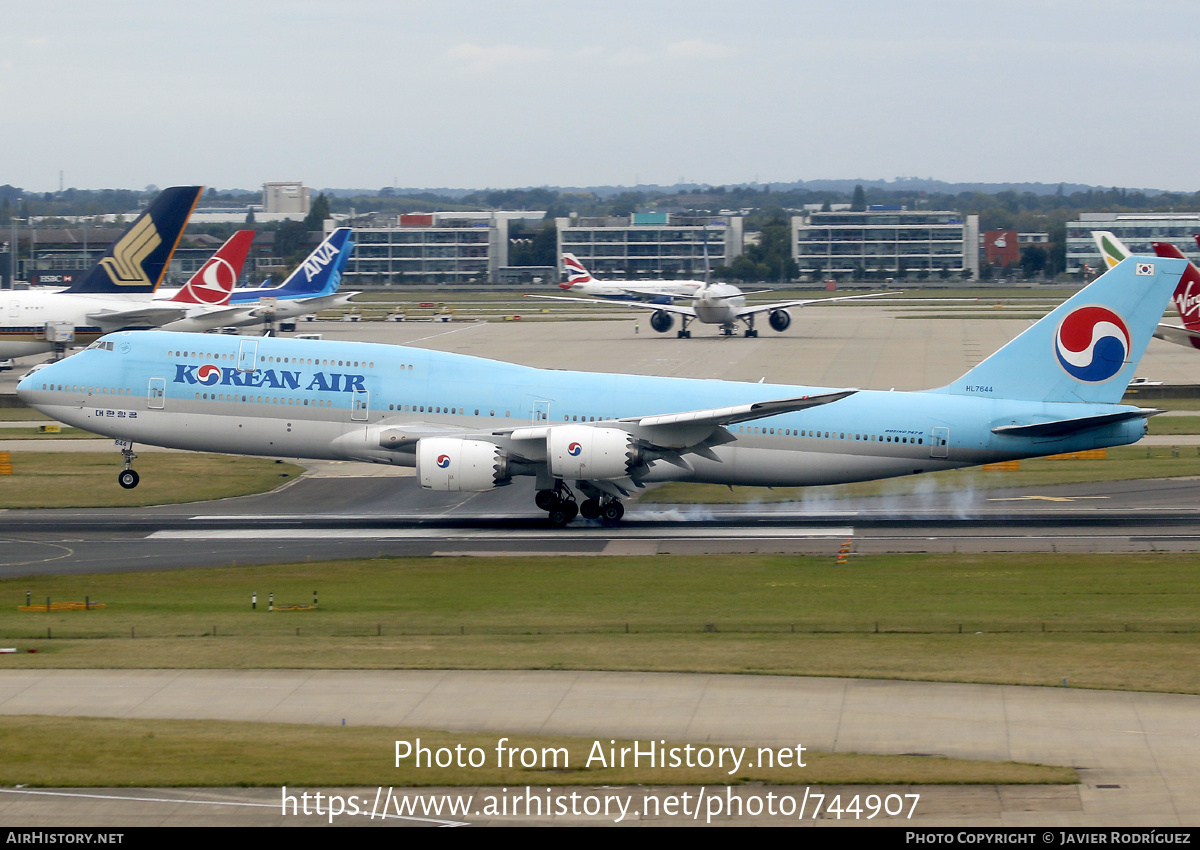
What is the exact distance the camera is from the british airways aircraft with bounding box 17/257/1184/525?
43.4 meters

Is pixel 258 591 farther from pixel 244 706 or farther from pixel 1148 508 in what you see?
pixel 1148 508

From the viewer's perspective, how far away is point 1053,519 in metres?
45.1

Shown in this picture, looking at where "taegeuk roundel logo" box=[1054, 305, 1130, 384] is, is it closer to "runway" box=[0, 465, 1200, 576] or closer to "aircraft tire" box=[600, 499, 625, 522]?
"runway" box=[0, 465, 1200, 576]

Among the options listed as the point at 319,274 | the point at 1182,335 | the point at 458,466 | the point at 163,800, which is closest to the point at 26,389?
the point at 458,466

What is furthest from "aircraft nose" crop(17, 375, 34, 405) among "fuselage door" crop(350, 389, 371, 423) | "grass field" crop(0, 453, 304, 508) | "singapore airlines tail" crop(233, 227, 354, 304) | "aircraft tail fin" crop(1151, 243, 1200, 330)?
"singapore airlines tail" crop(233, 227, 354, 304)

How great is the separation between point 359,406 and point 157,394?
23.4 feet

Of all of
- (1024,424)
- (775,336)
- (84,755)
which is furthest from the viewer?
(775,336)

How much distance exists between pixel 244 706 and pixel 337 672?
112 inches

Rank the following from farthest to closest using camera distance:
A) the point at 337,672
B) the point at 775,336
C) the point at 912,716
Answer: the point at 775,336, the point at 337,672, the point at 912,716

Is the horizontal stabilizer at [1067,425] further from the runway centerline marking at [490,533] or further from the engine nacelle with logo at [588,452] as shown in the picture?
the engine nacelle with logo at [588,452]
